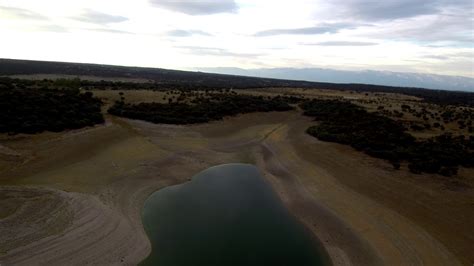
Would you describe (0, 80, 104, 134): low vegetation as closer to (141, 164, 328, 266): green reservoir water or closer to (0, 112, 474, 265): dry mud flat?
(0, 112, 474, 265): dry mud flat

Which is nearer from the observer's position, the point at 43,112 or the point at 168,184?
the point at 168,184

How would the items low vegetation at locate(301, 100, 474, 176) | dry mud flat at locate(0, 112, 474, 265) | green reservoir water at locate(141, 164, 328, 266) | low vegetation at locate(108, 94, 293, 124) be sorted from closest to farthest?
green reservoir water at locate(141, 164, 328, 266) → dry mud flat at locate(0, 112, 474, 265) → low vegetation at locate(301, 100, 474, 176) → low vegetation at locate(108, 94, 293, 124)

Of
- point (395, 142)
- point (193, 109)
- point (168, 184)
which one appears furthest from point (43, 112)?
point (395, 142)

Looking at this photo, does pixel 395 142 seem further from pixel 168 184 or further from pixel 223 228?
pixel 223 228

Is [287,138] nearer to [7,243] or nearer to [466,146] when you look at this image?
[466,146]

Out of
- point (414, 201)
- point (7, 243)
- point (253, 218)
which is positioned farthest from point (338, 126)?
point (7, 243)

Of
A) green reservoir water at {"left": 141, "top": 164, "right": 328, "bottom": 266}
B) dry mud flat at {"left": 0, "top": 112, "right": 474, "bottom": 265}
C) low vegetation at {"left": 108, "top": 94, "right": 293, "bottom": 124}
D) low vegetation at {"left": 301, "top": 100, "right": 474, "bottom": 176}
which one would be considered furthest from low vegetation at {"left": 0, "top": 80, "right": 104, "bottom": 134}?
low vegetation at {"left": 301, "top": 100, "right": 474, "bottom": 176}

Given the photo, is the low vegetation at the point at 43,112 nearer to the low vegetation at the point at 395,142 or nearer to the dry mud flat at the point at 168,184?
the dry mud flat at the point at 168,184
